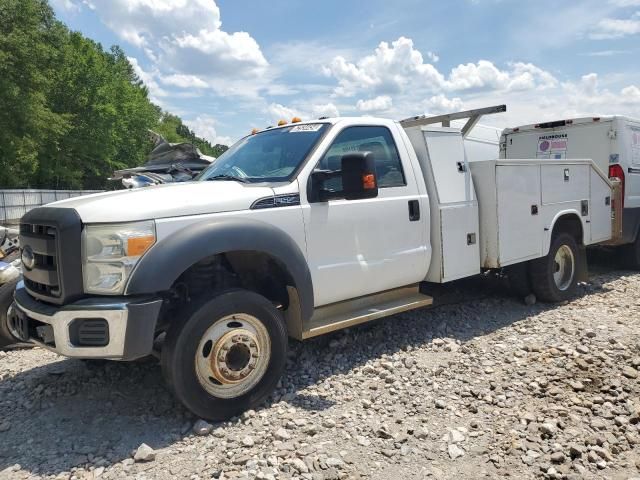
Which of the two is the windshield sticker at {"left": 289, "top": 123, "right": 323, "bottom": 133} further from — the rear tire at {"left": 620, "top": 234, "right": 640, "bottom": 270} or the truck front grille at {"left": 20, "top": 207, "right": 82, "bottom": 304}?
the rear tire at {"left": 620, "top": 234, "right": 640, "bottom": 270}

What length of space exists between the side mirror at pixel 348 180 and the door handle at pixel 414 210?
2.02 ft

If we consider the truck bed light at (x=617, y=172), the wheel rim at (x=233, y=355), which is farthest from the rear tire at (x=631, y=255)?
the wheel rim at (x=233, y=355)

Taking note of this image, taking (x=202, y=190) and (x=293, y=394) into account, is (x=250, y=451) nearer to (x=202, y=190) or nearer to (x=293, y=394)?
(x=293, y=394)

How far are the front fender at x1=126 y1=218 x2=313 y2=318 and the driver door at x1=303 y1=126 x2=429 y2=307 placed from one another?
21cm

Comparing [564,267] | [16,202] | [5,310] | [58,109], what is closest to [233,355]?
[5,310]

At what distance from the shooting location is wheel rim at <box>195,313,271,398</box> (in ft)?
11.4

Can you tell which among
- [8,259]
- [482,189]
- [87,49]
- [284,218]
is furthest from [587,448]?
[87,49]

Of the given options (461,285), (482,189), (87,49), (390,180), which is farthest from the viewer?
(87,49)

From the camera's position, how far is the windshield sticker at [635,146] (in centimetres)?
798

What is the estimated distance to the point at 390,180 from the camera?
463 cm

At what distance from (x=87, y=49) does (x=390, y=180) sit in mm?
42237

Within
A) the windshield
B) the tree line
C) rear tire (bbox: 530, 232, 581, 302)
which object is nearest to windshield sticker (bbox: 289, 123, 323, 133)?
the windshield

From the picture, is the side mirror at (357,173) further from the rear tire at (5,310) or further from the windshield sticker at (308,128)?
the rear tire at (5,310)

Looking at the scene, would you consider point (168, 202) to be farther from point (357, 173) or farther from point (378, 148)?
point (378, 148)
